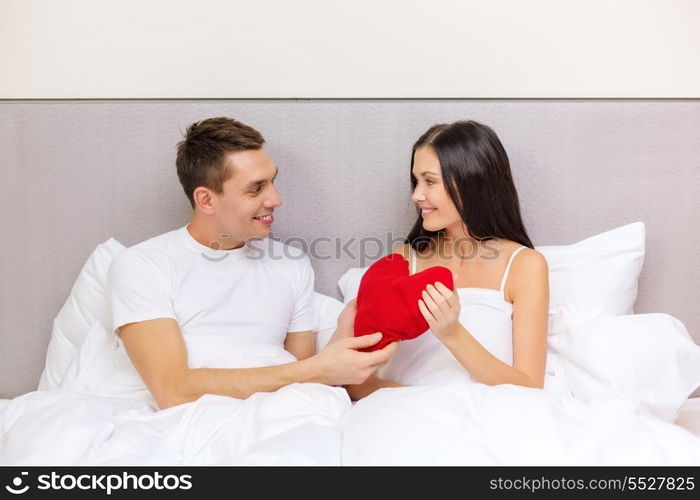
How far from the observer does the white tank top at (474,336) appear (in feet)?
5.03

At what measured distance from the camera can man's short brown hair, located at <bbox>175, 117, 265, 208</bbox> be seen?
5.25 ft

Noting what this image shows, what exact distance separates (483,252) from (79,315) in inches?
41.7

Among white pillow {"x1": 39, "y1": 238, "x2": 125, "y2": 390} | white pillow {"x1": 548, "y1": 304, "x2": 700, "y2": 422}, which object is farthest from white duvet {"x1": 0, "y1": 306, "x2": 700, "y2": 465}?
white pillow {"x1": 39, "y1": 238, "x2": 125, "y2": 390}

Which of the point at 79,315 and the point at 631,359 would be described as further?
the point at 79,315

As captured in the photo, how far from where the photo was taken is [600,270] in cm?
171

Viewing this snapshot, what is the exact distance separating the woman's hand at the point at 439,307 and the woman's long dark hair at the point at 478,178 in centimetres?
29

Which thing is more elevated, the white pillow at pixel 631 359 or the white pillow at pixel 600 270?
the white pillow at pixel 600 270

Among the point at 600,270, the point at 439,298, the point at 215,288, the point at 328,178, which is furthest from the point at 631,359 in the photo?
the point at 215,288

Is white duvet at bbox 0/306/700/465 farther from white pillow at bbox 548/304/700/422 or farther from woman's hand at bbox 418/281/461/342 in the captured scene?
woman's hand at bbox 418/281/461/342

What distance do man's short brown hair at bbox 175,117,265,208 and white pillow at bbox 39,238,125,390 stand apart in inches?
12.9
